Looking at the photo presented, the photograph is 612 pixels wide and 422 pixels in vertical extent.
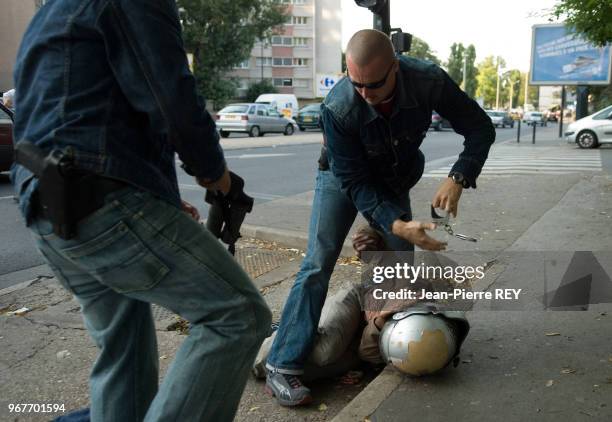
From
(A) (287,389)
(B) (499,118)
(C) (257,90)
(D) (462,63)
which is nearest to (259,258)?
(A) (287,389)

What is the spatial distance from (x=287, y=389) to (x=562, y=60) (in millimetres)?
25433

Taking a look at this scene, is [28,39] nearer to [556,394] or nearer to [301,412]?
[301,412]

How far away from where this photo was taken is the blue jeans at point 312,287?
9.89 ft

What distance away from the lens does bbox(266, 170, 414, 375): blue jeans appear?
302 cm

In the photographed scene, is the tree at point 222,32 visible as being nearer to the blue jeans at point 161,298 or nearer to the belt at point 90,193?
the blue jeans at point 161,298

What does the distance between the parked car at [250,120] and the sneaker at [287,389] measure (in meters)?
26.5

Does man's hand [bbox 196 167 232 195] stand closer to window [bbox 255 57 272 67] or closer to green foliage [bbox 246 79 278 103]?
green foliage [bbox 246 79 278 103]

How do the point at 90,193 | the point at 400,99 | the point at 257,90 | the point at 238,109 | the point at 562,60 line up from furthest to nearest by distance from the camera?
the point at 257,90, the point at 238,109, the point at 562,60, the point at 400,99, the point at 90,193

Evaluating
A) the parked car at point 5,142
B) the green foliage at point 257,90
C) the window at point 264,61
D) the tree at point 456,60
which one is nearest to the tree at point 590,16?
the parked car at point 5,142

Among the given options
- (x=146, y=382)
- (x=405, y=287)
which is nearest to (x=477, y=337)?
(x=405, y=287)

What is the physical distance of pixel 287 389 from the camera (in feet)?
9.59

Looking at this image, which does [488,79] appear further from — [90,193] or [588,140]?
[90,193]

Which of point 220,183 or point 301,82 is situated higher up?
point 301,82

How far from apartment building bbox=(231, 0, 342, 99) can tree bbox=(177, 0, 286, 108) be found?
22130 mm
